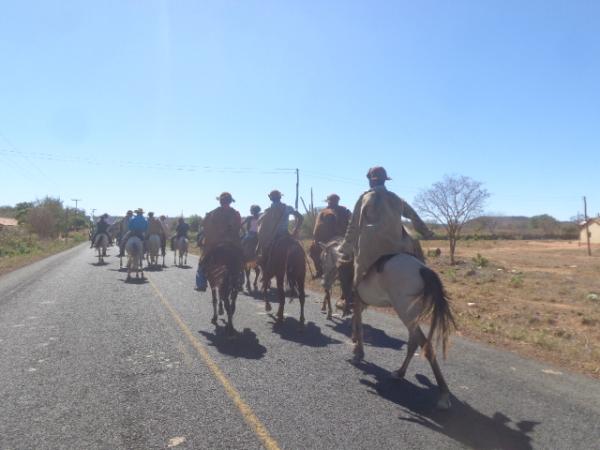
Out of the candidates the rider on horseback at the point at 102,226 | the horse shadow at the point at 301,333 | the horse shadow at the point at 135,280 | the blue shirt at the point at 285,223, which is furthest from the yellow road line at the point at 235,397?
the rider on horseback at the point at 102,226

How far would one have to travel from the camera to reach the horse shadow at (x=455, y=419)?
3986 millimetres

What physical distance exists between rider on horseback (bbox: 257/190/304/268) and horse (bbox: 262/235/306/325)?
7.5 inches

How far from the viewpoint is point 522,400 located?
4.98 meters

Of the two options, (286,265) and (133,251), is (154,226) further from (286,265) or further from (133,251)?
(286,265)

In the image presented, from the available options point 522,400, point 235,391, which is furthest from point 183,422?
point 522,400

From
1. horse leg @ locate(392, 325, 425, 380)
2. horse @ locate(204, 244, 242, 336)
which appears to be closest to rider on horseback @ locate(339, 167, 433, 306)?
horse leg @ locate(392, 325, 425, 380)

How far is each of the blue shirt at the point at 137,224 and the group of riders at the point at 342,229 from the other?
4.42 meters

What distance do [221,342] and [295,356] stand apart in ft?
4.57

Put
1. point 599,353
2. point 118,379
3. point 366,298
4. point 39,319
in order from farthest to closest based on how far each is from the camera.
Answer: point 39,319
point 599,353
point 366,298
point 118,379

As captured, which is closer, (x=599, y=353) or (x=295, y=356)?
(x=295, y=356)

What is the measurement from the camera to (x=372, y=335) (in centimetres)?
803

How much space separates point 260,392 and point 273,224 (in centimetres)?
457

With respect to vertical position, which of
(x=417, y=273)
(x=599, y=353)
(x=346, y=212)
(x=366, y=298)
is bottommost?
(x=599, y=353)

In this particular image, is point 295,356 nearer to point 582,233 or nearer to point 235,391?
point 235,391
